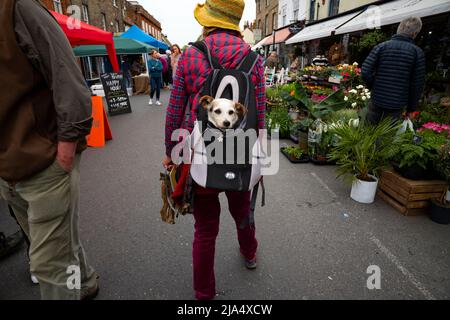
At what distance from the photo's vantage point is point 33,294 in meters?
2.24

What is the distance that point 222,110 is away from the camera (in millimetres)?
1553

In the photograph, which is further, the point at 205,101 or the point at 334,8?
the point at 334,8

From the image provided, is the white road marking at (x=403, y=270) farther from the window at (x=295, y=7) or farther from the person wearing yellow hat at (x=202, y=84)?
the window at (x=295, y=7)

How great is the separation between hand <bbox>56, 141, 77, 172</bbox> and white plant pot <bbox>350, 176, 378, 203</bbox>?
3346 mm

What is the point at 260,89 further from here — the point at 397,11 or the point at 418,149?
the point at 397,11

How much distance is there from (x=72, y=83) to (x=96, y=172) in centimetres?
363

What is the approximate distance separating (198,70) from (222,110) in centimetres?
28

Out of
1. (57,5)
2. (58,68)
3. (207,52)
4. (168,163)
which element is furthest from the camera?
(57,5)

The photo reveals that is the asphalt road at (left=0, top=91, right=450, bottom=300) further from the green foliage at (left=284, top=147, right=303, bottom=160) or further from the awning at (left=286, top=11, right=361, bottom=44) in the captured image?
the awning at (left=286, top=11, right=361, bottom=44)

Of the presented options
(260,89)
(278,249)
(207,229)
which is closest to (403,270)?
(278,249)

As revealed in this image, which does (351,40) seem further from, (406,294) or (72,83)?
(72,83)

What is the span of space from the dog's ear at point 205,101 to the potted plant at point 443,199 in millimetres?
2905

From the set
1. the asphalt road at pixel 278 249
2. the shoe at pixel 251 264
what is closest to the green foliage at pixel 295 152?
the asphalt road at pixel 278 249
